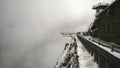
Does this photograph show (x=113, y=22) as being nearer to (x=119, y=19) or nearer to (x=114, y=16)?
(x=114, y=16)

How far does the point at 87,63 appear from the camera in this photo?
1709cm

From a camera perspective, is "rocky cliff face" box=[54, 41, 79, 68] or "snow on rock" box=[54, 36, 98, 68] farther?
"rocky cliff face" box=[54, 41, 79, 68]

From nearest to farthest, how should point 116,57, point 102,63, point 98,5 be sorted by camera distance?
point 116,57, point 102,63, point 98,5

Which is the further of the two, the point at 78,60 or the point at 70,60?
the point at 70,60

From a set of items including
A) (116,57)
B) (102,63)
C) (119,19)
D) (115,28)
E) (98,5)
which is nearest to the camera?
(116,57)

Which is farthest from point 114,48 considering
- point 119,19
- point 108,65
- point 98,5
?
point 98,5

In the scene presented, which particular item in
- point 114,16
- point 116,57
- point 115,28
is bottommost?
point 116,57

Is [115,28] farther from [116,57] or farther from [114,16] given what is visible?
[116,57]

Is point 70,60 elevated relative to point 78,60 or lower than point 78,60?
lower

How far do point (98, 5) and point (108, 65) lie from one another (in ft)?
171

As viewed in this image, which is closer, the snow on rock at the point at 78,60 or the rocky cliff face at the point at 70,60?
the snow on rock at the point at 78,60

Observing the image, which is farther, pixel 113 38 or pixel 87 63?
pixel 113 38

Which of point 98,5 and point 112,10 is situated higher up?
point 98,5

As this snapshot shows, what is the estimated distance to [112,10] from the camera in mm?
20984
